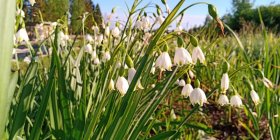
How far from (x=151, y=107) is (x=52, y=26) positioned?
5.22 feet

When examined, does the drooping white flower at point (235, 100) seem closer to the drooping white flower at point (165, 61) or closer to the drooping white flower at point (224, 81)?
the drooping white flower at point (224, 81)

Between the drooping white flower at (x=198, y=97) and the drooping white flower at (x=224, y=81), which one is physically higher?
the drooping white flower at (x=224, y=81)

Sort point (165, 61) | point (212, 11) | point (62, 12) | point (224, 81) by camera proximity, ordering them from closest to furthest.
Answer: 1. point (212, 11)
2. point (165, 61)
3. point (224, 81)
4. point (62, 12)

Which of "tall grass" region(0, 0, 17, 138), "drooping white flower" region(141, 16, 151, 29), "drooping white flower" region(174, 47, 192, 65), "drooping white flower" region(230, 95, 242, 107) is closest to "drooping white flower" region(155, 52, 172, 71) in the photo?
"drooping white flower" region(174, 47, 192, 65)

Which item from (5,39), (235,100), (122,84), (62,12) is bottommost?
(235,100)

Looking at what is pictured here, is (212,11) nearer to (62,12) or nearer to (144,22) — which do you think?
(144,22)

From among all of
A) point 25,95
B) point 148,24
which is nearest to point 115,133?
point 25,95

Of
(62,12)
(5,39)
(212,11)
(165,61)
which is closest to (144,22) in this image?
(165,61)

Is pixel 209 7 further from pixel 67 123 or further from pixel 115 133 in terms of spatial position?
pixel 67 123

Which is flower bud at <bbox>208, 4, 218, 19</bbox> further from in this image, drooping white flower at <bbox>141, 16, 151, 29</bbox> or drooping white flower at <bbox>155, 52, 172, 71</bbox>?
drooping white flower at <bbox>141, 16, 151, 29</bbox>

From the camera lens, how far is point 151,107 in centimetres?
139

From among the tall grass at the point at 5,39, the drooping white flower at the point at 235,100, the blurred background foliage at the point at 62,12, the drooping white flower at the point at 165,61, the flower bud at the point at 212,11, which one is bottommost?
the drooping white flower at the point at 235,100

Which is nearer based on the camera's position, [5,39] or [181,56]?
[5,39]

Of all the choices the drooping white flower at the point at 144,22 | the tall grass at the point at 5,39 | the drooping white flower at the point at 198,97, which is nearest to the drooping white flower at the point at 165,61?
the drooping white flower at the point at 198,97
